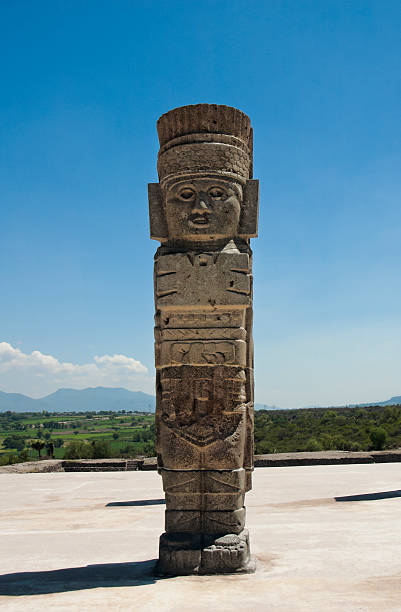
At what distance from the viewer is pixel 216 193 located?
5777mm

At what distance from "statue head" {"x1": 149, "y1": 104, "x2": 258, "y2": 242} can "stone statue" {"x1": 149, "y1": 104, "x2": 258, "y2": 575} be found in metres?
0.01

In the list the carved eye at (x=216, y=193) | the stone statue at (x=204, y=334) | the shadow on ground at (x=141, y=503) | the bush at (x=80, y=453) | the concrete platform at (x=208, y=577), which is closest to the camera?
the concrete platform at (x=208, y=577)

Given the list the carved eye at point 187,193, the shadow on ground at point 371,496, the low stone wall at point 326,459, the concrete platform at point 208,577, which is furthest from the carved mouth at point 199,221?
the low stone wall at point 326,459

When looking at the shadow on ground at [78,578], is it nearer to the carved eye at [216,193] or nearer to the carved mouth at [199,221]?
the carved mouth at [199,221]

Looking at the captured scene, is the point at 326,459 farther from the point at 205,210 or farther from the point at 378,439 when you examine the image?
the point at 205,210

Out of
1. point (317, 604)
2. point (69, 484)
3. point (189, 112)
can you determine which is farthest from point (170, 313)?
point (69, 484)

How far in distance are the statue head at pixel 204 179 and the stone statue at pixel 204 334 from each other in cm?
1

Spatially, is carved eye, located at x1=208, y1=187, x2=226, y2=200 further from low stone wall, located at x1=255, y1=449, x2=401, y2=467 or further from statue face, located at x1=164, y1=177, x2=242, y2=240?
low stone wall, located at x1=255, y1=449, x2=401, y2=467

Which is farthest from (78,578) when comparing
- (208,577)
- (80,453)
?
(80,453)

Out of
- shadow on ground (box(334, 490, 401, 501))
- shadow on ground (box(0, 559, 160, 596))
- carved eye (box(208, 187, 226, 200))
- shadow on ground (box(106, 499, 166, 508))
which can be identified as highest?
carved eye (box(208, 187, 226, 200))

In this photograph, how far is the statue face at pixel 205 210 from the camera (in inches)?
225

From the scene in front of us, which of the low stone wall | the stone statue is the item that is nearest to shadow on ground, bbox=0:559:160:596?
the stone statue

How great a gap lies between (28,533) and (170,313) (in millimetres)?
4087

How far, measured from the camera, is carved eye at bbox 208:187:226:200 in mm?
5770
